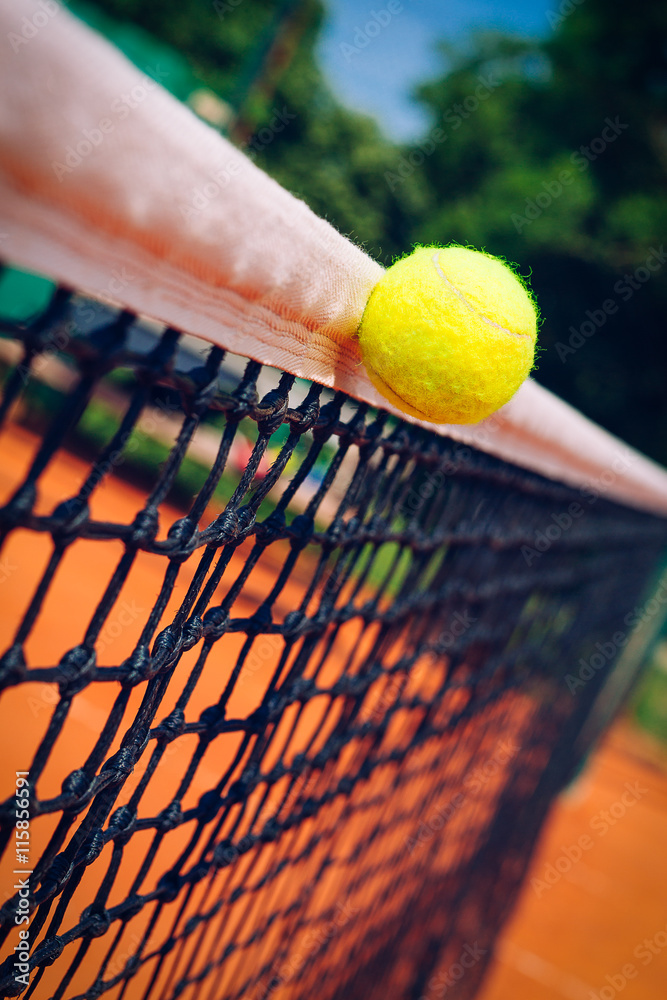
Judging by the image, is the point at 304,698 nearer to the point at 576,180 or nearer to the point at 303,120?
the point at 576,180

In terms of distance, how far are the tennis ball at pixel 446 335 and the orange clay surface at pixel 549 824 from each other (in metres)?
1.01

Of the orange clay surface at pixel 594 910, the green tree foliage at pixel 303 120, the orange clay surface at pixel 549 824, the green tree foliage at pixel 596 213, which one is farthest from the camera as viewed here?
the green tree foliage at pixel 303 120

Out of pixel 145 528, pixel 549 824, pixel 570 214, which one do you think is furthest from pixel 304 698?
pixel 570 214

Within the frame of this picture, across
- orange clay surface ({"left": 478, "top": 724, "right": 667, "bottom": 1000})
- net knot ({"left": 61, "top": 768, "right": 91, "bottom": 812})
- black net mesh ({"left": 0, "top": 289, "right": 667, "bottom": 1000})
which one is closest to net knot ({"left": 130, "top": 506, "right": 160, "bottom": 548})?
black net mesh ({"left": 0, "top": 289, "right": 667, "bottom": 1000})

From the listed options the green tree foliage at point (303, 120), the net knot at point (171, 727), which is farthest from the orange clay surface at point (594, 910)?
the green tree foliage at point (303, 120)

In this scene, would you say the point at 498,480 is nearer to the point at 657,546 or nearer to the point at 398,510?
the point at 398,510

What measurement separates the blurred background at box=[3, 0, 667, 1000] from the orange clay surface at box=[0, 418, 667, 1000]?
19 mm

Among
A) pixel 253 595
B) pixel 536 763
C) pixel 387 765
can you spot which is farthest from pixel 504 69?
pixel 387 765

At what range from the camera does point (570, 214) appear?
30.8 ft

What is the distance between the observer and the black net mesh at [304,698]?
24.8 inches

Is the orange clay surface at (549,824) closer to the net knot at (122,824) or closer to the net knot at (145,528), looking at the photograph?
the net knot at (122,824)

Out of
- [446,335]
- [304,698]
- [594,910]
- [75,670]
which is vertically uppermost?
[446,335]

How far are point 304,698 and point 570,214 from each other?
9883 millimetres

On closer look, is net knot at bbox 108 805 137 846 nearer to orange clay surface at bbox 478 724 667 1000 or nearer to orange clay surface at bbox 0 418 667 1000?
orange clay surface at bbox 0 418 667 1000
